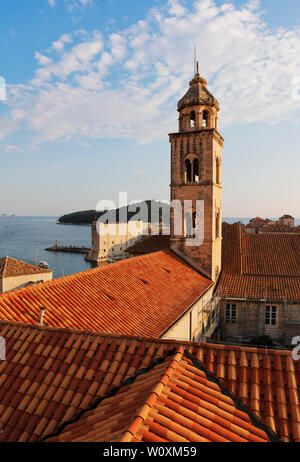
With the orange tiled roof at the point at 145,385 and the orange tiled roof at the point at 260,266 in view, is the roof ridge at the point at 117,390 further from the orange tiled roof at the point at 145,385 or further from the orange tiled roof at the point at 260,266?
the orange tiled roof at the point at 260,266

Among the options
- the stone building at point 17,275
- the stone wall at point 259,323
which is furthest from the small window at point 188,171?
the stone building at point 17,275

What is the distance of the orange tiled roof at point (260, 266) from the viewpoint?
18.5m

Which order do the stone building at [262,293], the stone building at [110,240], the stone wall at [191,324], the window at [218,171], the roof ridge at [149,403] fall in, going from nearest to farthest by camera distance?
1. the roof ridge at [149,403]
2. the stone wall at [191,324]
3. the stone building at [262,293]
4. the window at [218,171]
5. the stone building at [110,240]

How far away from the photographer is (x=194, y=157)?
1800cm

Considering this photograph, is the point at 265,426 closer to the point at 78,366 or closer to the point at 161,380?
the point at 161,380

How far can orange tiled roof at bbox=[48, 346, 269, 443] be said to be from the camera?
3.39 metres

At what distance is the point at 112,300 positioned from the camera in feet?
32.4

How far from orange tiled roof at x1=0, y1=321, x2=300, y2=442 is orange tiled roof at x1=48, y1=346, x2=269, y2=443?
0.05ft

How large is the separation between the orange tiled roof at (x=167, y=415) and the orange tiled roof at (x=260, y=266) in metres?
14.8

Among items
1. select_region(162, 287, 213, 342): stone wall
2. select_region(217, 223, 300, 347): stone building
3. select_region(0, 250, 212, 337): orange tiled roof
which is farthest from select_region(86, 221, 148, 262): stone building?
select_region(0, 250, 212, 337): orange tiled roof
